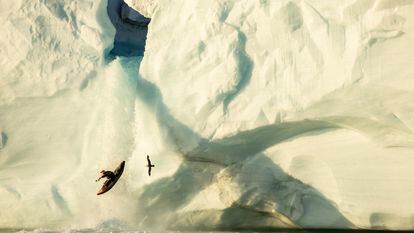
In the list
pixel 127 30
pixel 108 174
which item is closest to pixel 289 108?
pixel 108 174

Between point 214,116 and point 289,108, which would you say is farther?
point 214,116

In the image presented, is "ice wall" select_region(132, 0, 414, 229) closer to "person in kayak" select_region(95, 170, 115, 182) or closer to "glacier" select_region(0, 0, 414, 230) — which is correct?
"glacier" select_region(0, 0, 414, 230)

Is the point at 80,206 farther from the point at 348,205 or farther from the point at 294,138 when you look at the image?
the point at 348,205

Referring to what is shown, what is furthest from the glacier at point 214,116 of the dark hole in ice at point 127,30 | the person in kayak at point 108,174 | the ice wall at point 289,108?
the dark hole in ice at point 127,30

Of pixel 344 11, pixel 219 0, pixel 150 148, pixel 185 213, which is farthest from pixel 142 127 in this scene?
pixel 344 11

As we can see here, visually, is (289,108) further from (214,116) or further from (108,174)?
(108,174)

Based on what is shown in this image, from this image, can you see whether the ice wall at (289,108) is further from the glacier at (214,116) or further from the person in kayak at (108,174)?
the person in kayak at (108,174)

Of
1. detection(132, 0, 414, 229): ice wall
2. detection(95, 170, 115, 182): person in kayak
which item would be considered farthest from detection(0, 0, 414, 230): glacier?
detection(95, 170, 115, 182): person in kayak

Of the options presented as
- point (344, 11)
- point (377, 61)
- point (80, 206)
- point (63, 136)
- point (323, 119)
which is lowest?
point (80, 206)
